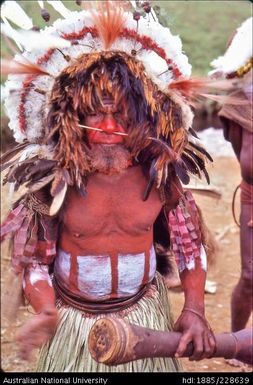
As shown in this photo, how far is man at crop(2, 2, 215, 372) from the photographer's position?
292cm

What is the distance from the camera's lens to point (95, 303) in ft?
10.5

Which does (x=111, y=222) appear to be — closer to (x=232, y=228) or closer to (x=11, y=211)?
(x=11, y=211)

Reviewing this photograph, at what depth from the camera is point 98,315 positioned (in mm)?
3217

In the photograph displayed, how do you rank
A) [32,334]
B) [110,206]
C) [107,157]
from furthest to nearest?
[110,206] → [107,157] → [32,334]

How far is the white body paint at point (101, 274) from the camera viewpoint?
312cm

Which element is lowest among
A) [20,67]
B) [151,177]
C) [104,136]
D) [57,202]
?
[57,202]

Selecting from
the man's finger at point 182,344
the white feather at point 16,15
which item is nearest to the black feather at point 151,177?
the man's finger at point 182,344

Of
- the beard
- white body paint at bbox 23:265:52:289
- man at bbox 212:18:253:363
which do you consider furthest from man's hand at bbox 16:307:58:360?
man at bbox 212:18:253:363

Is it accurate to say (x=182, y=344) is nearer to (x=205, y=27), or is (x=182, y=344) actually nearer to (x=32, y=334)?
(x=32, y=334)

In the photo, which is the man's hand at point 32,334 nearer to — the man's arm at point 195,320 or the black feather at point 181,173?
the man's arm at point 195,320

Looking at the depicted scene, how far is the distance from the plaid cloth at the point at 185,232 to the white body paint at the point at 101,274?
16cm

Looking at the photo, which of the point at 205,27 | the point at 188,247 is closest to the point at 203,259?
the point at 188,247

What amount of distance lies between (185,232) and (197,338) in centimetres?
50

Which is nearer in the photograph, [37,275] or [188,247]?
[37,275]
